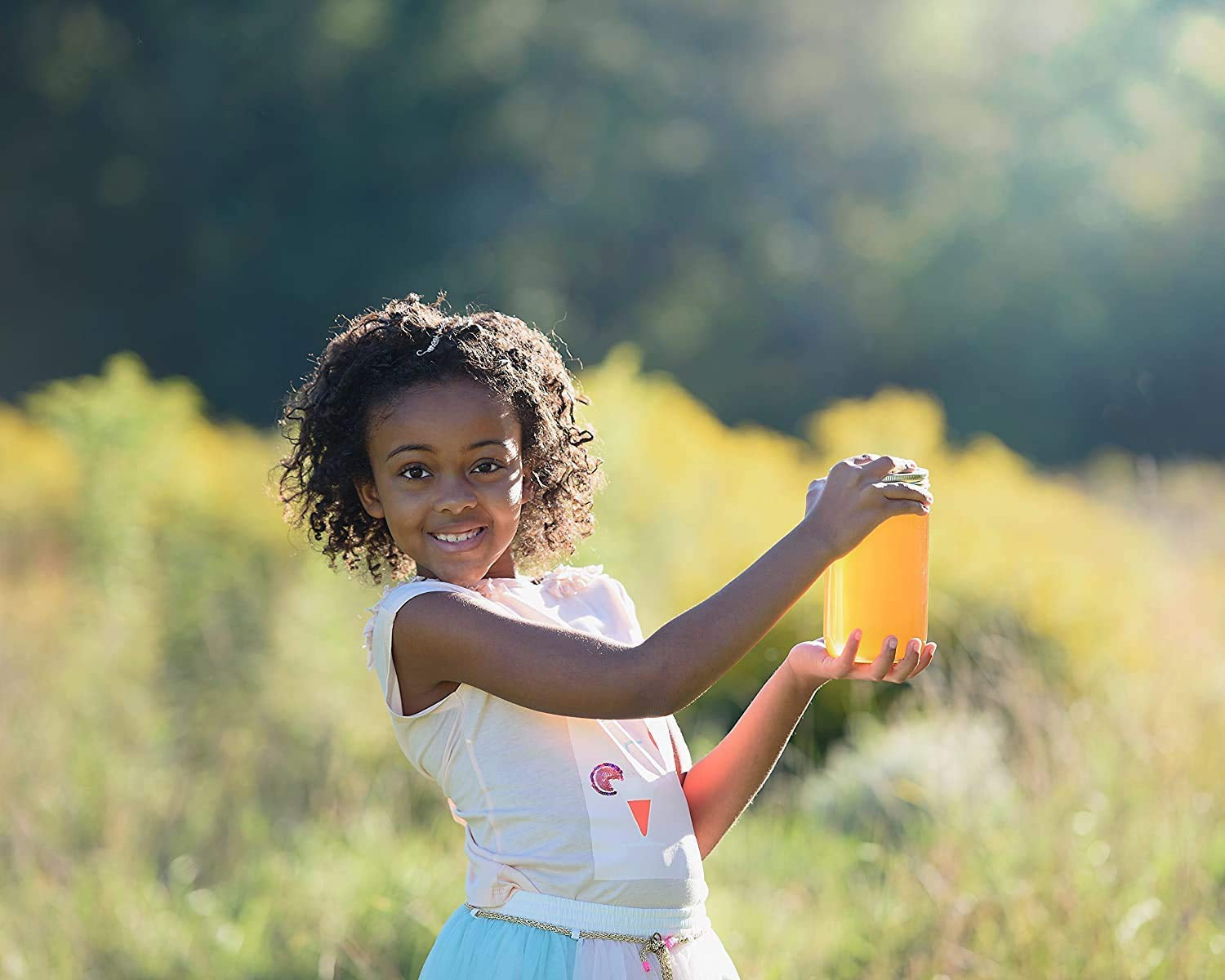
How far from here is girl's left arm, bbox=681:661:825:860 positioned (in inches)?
80.0

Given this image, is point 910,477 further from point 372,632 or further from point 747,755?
point 372,632

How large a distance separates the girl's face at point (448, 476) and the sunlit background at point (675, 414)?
1.84 meters

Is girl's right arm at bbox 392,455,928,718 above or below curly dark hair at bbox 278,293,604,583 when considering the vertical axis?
below

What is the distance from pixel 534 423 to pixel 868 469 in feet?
1.90

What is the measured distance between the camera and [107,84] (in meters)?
16.6

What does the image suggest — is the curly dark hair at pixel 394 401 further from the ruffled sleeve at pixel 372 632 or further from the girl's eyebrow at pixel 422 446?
the ruffled sleeve at pixel 372 632

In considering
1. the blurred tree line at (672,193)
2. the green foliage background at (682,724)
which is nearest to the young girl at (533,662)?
the green foliage background at (682,724)

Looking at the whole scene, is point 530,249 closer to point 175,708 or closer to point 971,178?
point 971,178

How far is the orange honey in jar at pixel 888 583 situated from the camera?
178 cm

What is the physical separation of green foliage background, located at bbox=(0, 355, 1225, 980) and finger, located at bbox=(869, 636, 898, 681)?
5.58 feet

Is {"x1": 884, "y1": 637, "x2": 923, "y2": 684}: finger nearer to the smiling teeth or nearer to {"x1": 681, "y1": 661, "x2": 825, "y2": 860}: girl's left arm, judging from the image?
{"x1": 681, "y1": 661, "x2": 825, "y2": 860}: girl's left arm

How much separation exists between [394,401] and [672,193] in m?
17.3

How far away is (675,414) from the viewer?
7578mm

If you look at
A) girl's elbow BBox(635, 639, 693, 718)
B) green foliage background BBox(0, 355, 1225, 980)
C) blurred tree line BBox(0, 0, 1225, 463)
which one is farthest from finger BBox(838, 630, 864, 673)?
blurred tree line BBox(0, 0, 1225, 463)
